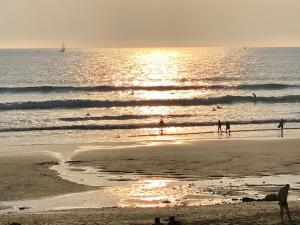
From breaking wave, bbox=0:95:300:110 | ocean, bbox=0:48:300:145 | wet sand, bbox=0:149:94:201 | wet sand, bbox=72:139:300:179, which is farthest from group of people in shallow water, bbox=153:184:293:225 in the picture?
breaking wave, bbox=0:95:300:110

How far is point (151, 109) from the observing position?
5925cm

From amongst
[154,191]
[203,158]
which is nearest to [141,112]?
[203,158]

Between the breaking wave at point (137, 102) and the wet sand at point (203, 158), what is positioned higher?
the breaking wave at point (137, 102)

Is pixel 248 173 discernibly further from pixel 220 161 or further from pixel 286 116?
pixel 286 116

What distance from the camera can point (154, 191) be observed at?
67.9 ft

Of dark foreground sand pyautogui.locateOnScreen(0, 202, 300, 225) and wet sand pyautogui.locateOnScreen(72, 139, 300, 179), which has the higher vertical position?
wet sand pyautogui.locateOnScreen(72, 139, 300, 179)

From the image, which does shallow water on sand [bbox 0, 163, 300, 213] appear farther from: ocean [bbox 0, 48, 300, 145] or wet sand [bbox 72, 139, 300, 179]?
ocean [bbox 0, 48, 300, 145]

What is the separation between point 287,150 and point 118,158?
944cm

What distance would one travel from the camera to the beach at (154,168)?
16.2m

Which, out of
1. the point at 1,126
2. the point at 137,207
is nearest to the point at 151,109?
the point at 1,126

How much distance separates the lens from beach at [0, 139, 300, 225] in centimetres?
1620

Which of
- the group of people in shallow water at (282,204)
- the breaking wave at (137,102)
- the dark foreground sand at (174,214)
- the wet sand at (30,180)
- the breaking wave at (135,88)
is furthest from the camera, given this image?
the breaking wave at (135,88)

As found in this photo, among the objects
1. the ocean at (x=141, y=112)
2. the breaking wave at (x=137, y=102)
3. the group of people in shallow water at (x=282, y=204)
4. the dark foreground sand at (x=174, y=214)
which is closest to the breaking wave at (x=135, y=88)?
the ocean at (x=141, y=112)

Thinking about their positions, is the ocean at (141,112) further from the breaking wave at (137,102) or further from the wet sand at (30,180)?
the wet sand at (30,180)
